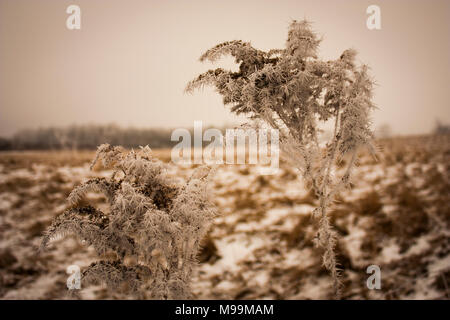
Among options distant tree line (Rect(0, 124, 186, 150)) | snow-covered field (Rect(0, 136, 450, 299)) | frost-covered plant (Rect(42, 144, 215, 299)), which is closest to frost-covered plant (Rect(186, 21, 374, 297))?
frost-covered plant (Rect(42, 144, 215, 299))

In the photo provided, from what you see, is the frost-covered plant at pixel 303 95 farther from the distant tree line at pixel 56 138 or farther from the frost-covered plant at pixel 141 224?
the distant tree line at pixel 56 138

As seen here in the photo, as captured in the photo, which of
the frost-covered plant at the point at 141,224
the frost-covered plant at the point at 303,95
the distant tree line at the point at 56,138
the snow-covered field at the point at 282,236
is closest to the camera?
the frost-covered plant at the point at 141,224

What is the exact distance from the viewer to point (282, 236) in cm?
1742

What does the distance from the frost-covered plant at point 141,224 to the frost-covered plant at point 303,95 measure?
2.27m

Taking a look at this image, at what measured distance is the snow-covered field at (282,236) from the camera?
14.1 m

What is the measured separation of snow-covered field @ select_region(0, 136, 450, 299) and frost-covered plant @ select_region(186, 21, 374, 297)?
4539 mm

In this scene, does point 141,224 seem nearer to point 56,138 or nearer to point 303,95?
point 303,95

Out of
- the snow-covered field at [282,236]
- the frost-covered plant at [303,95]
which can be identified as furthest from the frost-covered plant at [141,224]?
the snow-covered field at [282,236]

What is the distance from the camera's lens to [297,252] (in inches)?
644

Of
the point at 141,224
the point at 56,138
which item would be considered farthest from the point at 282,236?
the point at 56,138

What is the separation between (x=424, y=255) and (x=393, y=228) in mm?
2229

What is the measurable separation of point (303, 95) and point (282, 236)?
12.0 meters

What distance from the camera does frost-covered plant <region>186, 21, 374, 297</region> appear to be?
701 centimetres
